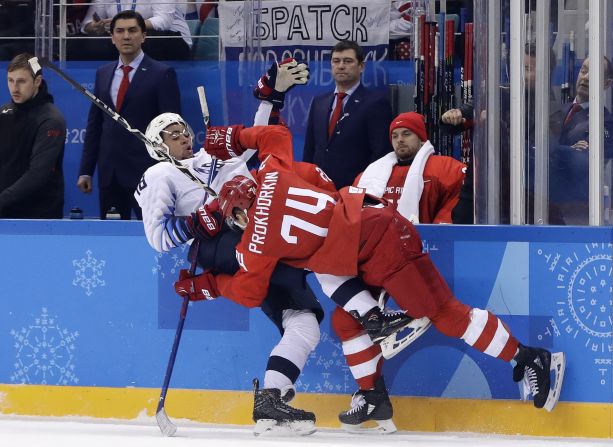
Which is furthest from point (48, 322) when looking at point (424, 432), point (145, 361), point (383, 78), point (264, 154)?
point (383, 78)

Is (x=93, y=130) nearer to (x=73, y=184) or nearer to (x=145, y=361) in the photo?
(x=73, y=184)

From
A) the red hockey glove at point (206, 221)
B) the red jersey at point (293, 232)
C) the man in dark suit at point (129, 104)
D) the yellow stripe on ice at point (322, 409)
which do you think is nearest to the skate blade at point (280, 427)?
the yellow stripe on ice at point (322, 409)

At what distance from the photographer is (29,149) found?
18.5 ft

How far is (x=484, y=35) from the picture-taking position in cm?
519

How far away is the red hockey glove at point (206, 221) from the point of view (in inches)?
178

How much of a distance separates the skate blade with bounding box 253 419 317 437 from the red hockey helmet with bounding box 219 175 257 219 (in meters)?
0.70

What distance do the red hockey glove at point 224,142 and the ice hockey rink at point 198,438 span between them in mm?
979

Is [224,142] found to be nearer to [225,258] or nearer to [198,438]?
[225,258]

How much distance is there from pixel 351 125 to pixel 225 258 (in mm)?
1118

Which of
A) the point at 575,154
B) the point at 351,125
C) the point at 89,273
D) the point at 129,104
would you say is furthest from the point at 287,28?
the point at 575,154

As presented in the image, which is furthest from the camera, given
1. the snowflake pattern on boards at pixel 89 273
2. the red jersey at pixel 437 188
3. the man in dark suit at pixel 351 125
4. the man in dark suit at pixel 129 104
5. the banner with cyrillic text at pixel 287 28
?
the banner with cyrillic text at pixel 287 28

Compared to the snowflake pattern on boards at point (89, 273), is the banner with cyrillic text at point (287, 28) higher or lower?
higher

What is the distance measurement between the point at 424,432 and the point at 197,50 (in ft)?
7.11

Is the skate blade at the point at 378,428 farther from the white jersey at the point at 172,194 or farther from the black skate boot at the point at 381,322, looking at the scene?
the white jersey at the point at 172,194
